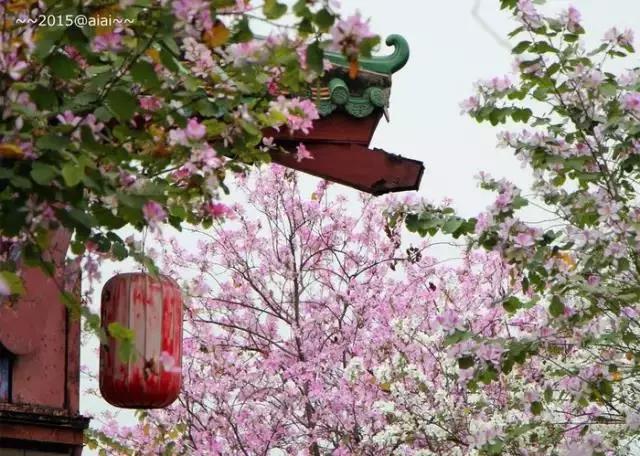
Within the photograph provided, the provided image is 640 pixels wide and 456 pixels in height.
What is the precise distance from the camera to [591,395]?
7305mm

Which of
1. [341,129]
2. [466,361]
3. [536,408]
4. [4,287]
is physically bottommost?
[4,287]

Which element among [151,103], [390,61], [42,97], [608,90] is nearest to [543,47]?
[608,90]

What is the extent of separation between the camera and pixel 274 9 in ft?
14.1

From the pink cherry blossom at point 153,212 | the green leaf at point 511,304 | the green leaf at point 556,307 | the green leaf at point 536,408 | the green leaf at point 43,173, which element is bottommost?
the pink cherry blossom at point 153,212

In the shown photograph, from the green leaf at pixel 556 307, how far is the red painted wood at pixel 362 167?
104 cm

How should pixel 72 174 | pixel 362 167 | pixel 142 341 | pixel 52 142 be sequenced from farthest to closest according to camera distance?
pixel 362 167 → pixel 142 341 → pixel 52 142 → pixel 72 174

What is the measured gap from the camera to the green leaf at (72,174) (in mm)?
3926

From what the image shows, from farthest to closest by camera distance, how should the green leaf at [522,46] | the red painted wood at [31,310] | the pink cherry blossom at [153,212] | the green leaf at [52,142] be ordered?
1. the green leaf at [522,46]
2. the red painted wood at [31,310]
3. the pink cherry blossom at [153,212]
4. the green leaf at [52,142]

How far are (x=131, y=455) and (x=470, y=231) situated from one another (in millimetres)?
7002

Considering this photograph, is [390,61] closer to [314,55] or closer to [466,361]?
[466,361]

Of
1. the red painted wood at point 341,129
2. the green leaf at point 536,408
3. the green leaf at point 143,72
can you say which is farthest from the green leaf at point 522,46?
the green leaf at point 143,72

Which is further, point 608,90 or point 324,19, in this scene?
point 608,90

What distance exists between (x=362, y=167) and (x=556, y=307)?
133 cm

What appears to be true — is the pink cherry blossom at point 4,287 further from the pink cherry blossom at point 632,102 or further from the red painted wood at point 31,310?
the pink cherry blossom at point 632,102
